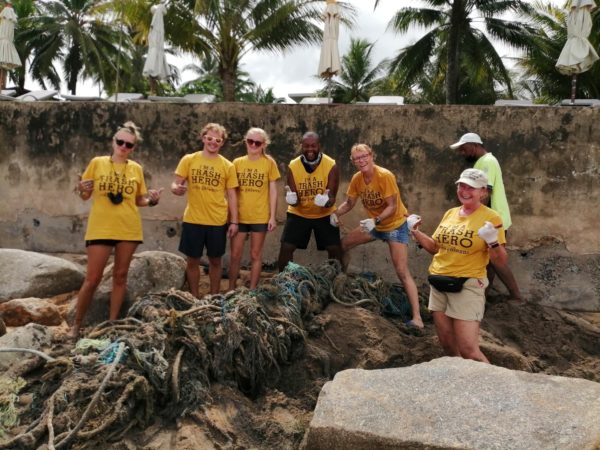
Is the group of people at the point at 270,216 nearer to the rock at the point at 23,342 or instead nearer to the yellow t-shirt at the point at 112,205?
the yellow t-shirt at the point at 112,205

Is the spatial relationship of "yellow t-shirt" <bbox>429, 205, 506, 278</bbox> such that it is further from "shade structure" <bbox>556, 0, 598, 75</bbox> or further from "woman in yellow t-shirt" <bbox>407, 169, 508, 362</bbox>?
"shade structure" <bbox>556, 0, 598, 75</bbox>

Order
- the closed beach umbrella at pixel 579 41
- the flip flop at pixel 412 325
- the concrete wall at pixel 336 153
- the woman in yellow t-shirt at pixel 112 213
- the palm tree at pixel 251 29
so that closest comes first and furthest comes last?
the woman in yellow t-shirt at pixel 112 213, the flip flop at pixel 412 325, the concrete wall at pixel 336 153, the closed beach umbrella at pixel 579 41, the palm tree at pixel 251 29

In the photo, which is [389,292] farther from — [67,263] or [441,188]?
[67,263]

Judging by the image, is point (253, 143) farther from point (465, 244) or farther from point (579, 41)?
point (579, 41)

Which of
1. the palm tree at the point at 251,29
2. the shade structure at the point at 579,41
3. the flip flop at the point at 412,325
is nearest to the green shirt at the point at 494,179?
the flip flop at the point at 412,325

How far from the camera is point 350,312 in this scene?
541 cm

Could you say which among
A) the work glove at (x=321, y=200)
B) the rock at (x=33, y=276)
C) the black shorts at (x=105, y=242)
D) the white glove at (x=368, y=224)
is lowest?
the rock at (x=33, y=276)

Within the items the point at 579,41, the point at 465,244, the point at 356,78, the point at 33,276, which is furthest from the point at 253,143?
the point at 356,78

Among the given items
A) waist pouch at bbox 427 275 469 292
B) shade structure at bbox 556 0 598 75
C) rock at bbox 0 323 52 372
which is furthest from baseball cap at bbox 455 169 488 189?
shade structure at bbox 556 0 598 75

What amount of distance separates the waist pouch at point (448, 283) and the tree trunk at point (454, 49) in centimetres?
1402

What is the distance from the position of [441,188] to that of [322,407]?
3763mm

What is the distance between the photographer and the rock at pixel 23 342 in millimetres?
4391

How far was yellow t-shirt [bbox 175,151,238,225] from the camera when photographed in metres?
5.71

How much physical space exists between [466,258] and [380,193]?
1397 mm
